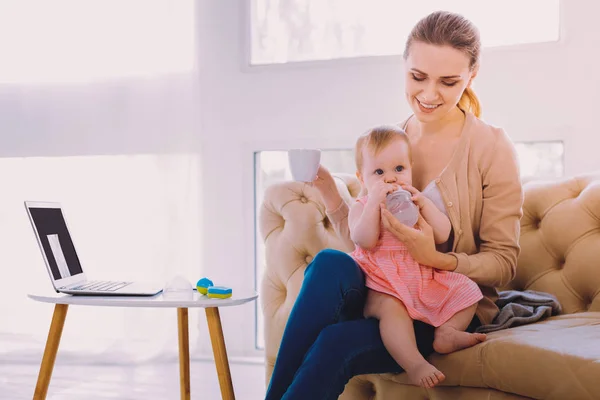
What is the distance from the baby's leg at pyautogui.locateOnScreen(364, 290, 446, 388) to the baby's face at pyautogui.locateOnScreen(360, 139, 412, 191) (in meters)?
0.27

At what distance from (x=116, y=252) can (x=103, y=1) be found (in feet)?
3.58

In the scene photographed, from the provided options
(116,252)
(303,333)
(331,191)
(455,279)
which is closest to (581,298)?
(455,279)

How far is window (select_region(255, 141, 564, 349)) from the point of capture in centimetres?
247

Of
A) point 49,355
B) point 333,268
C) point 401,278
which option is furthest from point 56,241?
point 401,278

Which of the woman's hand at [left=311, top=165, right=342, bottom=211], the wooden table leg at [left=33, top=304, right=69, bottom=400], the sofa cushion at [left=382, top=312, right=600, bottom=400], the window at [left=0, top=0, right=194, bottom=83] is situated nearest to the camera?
the sofa cushion at [left=382, top=312, right=600, bottom=400]

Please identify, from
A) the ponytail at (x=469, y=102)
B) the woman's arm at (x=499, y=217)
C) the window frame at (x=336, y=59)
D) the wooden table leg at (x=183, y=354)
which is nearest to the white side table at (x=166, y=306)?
the wooden table leg at (x=183, y=354)

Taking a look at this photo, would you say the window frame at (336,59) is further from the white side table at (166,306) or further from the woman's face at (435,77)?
the white side table at (166,306)

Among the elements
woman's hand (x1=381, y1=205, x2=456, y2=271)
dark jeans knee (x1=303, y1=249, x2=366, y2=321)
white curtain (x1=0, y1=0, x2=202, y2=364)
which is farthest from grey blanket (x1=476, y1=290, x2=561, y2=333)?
white curtain (x1=0, y1=0, x2=202, y2=364)

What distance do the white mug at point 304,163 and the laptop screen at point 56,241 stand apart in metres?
0.90

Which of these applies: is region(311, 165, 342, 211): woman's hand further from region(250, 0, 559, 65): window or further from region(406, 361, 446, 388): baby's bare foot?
region(250, 0, 559, 65): window

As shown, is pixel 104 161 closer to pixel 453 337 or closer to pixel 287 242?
pixel 287 242

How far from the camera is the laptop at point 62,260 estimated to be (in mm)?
2006

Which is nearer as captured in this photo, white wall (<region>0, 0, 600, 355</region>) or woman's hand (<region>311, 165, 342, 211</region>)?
woman's hand (<region>311, 165, 342, 211</region>)

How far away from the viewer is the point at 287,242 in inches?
79.0
